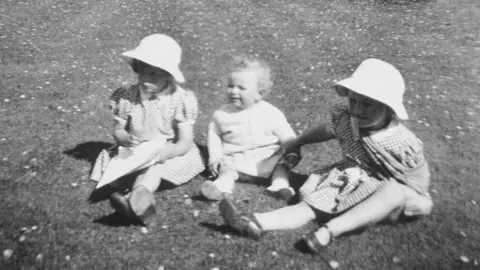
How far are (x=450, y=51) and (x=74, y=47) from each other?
339 inches

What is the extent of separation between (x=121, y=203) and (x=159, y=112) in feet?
3.84

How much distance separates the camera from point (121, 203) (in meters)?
4.17

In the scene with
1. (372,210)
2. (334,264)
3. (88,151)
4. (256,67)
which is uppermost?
(256,67)

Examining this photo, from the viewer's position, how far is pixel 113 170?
4.58 metres

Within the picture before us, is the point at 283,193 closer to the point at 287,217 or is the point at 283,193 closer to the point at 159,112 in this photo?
the point at 287,217

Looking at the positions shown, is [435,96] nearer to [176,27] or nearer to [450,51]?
[450,51]

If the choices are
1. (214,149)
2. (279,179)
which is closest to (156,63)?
(214,149)

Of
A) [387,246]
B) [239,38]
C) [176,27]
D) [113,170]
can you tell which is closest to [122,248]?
[113,170]

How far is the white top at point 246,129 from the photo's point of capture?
504 centimetres

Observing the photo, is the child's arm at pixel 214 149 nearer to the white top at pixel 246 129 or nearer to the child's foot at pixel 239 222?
the white top at pixel 246 129

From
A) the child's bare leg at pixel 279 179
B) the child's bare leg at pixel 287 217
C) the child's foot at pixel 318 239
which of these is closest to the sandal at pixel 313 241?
the child's foot at pixel 318 239

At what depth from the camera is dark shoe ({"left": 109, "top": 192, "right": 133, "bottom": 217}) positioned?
4148 mm

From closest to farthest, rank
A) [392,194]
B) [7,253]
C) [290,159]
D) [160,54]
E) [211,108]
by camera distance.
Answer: [7,253], [392,194], [160,54], [290,159], [211,108]

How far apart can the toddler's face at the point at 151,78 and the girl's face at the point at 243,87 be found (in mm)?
678
